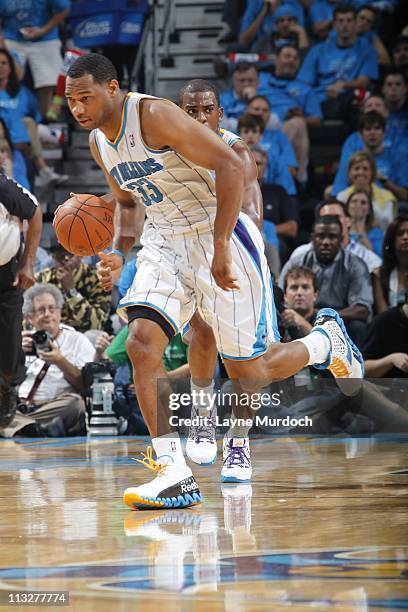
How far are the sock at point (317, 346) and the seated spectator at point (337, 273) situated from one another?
96.0 inches

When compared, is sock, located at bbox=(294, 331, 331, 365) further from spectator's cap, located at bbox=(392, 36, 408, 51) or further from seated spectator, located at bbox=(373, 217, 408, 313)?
spectator's cap, located at bbox=(392, 36, 408, 51)

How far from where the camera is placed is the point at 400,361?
5.87 meters

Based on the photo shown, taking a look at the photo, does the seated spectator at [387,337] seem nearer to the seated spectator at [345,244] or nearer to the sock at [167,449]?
the seated spectator at [345,244]

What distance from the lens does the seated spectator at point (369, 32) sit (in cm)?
948

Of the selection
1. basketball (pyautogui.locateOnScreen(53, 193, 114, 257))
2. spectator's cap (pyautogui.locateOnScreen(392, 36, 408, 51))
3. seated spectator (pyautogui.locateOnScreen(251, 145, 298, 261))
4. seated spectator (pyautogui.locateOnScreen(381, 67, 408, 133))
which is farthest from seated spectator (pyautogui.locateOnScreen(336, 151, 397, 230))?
basketball (pyautogui.locateOnScreen(53, 193, 114, 257))

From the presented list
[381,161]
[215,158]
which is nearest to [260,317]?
[215,158]

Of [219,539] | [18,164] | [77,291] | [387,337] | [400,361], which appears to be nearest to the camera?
[219,539]

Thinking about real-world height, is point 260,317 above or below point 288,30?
below

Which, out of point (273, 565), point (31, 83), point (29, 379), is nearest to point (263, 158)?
point (29, 379)

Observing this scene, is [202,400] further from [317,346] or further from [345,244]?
[345,244]

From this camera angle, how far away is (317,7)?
9.83 m

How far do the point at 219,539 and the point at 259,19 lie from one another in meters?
7.90

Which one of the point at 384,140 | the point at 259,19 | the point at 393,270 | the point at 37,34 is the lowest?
the point at 393,270

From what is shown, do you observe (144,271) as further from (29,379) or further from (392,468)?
(29,379)
